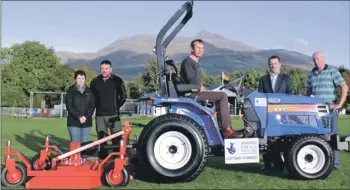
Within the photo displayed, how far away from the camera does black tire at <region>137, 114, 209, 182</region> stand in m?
6.73

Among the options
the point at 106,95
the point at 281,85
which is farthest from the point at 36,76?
the point at 281,85

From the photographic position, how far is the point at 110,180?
21.2 feet

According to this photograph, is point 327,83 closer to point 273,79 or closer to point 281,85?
point 281,85

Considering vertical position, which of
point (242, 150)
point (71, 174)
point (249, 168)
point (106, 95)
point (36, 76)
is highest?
point (36, 76)

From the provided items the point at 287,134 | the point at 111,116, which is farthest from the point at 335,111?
the point at 111,116

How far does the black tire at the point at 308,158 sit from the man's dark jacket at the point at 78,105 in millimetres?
3585

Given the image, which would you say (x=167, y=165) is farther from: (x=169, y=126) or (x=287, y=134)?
(x=287, y=134)

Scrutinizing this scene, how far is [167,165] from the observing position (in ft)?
22.5

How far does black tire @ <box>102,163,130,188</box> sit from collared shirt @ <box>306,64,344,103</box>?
3.96 m

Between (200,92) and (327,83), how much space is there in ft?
8.56

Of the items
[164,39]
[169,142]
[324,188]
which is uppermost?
[164,39]

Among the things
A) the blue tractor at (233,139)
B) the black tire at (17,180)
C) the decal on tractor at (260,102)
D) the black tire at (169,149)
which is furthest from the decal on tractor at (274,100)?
the black tire at (17,180)

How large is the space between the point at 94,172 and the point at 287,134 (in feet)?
10.5

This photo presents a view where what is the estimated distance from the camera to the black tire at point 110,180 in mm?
6457
